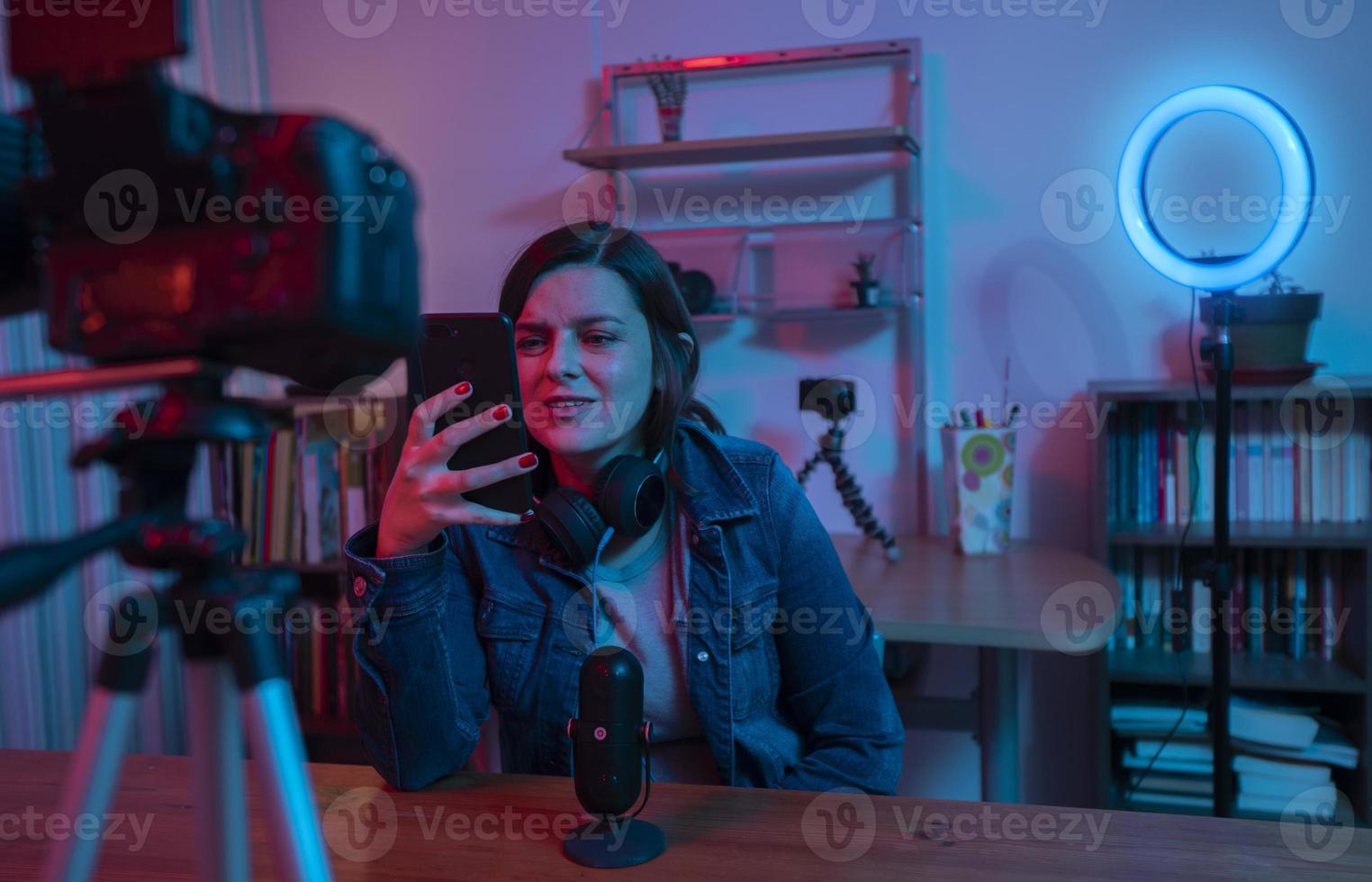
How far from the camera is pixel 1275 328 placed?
2.12 m

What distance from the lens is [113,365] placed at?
53cm

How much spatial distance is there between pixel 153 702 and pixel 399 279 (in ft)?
8.01

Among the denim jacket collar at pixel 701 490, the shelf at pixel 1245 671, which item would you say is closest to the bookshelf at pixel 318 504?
the denim jacket collar at pixel 701 490

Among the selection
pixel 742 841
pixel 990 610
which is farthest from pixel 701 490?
pixel 990 610

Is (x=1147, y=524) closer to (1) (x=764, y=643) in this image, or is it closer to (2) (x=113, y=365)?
(1) (x=764, y=643)

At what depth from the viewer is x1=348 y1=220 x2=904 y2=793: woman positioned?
124 cm

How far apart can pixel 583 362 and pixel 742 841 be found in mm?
620

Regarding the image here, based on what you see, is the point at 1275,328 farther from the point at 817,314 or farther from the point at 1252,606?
the point at 817,314

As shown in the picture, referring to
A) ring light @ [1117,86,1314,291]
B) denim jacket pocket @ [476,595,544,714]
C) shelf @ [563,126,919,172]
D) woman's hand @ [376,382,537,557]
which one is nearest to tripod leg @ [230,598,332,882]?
woman's hand @ [376,382,537,557]

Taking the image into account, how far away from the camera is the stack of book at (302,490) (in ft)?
8.11

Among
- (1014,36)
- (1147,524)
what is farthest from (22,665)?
(1014,36)

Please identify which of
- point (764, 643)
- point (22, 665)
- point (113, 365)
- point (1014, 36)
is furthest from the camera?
point (1014, 36)

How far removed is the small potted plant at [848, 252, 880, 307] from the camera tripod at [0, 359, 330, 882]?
201 cm

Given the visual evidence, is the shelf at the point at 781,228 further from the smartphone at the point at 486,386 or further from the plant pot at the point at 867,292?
the smartphone at the point at 486,386
